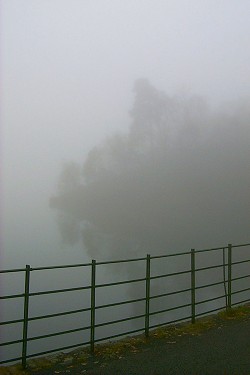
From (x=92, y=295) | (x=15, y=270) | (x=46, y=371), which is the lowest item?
(x=46, y=371)

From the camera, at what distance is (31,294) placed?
5.33 metres

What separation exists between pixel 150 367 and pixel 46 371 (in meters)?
1.36

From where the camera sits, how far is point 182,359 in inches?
217

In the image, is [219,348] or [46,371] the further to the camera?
[219,348]

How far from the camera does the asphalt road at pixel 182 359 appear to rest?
16.6ft

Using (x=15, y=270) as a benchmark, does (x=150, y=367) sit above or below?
below

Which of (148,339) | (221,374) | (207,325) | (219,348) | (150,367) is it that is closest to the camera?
(221,374)

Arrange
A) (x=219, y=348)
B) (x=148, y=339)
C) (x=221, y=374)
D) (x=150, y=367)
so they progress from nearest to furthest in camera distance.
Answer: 1. (x=221, y=374)
2. (x=150, y=367)
3. (x=219, y=348)
4. (x=148, y=339)

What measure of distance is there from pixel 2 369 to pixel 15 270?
4.37 ft

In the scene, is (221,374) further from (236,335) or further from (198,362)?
(236,335)

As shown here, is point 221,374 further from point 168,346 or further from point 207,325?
point 207,325

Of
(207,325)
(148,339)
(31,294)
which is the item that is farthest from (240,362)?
(31,294)

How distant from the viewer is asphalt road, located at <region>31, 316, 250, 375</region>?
16.6ft

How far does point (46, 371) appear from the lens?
536cm
